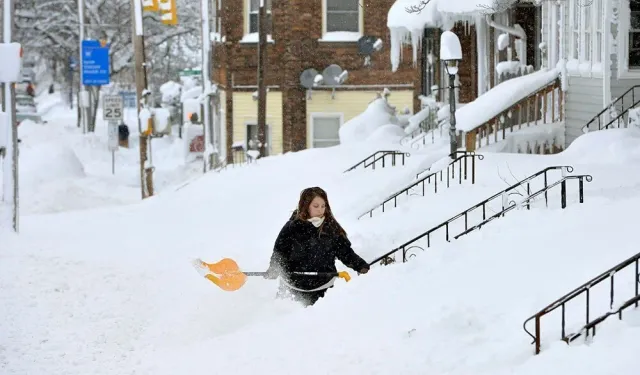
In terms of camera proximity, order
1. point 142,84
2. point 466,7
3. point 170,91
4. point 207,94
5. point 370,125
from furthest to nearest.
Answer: point 170,91 < point 207,94 < point 142,84 < point 370,125 < point 466,7

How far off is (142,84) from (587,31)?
14.8 metres

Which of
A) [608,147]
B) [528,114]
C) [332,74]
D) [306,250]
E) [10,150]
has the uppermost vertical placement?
[332,74]

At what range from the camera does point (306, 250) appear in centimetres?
1150

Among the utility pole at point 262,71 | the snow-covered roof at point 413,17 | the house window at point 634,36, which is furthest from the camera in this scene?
the utility pole at point 262,71

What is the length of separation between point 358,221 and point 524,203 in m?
4.78

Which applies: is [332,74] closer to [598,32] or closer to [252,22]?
[252,22]

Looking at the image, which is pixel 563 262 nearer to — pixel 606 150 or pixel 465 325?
pixel 465 325

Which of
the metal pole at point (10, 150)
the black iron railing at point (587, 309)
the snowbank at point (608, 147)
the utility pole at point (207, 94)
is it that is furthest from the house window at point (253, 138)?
the black iron railing at point (587, 309)

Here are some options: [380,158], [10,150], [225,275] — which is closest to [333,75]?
[380,158]

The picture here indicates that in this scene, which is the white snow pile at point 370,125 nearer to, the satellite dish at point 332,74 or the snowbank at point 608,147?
the satellite dish at point 332,74

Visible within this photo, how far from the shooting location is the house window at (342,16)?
3572 cm

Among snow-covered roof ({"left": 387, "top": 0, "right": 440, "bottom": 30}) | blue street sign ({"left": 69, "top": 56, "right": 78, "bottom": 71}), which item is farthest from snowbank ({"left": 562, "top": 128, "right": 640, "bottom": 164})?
blue street sign ({"left": 69, "top": 56, "right": 78, "bottom": 71})

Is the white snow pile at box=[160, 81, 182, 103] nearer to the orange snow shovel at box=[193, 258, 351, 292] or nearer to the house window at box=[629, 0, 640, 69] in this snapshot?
the house window at box=[629, 0, 640, 69]

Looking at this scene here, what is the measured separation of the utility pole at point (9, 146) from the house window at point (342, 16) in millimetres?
15979
